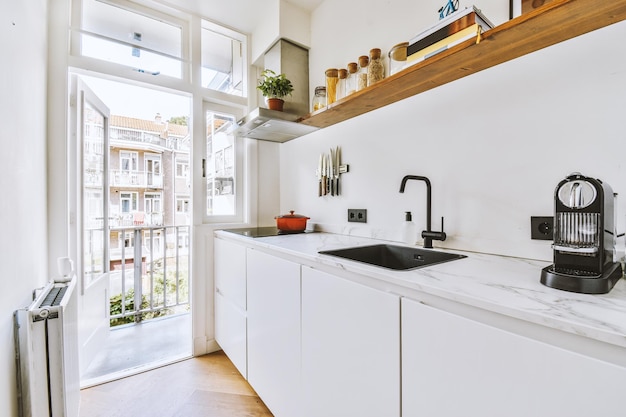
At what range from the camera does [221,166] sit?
252 centimetres

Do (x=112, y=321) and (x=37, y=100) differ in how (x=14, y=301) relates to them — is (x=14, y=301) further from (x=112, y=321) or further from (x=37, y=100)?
(x=112, y=321)

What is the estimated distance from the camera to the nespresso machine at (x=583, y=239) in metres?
0.63

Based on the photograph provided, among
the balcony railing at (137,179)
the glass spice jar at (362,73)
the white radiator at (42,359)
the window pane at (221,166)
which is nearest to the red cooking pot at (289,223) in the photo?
the window pane at (221,166)

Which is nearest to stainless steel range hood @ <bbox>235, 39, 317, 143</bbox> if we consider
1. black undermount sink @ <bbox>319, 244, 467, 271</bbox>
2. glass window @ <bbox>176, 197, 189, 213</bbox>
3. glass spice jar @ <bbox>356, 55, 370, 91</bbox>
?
glass spice jar @ <bbox>356, 55, 370, 91</bbox>

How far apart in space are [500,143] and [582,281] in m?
0.71

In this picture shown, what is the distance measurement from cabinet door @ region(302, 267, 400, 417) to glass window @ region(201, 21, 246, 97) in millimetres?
2083

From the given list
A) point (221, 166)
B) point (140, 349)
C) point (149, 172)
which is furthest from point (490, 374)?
point (149, 172)

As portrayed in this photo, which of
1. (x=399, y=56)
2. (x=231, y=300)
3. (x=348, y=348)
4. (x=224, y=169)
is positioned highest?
(x=399, y=56)

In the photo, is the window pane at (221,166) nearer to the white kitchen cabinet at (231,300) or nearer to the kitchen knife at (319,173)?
the white kitchen cabinet at (231,300)

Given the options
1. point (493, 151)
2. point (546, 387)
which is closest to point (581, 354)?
point (546, 387)

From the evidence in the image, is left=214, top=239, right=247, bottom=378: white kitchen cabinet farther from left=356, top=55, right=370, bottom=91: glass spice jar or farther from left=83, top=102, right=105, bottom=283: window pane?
left=356, top=55, right=370, bottom=91: glass spice jar

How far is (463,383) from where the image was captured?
633 mm

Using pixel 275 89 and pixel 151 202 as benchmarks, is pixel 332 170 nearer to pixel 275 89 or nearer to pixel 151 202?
pixel 275 89

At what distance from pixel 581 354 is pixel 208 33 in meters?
3.01
